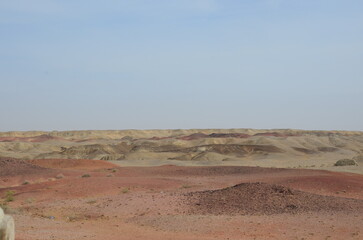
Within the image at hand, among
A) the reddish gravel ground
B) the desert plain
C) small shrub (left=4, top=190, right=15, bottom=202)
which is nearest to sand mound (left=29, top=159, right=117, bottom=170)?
the desert plain

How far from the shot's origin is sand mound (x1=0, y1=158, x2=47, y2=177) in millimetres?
33062

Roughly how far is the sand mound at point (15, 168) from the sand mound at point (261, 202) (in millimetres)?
15837

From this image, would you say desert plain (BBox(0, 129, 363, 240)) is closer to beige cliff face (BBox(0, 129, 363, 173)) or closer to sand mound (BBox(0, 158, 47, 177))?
sand mound (BBox(0, 158, 47, 177))

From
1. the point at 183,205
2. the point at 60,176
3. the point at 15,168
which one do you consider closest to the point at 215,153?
the point at 15,168

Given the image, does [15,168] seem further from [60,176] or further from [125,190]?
[125,190]

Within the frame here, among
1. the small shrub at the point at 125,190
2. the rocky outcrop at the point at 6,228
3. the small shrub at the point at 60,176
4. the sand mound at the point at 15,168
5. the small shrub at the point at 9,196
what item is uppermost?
the rocky outcrop at the point at 6,228

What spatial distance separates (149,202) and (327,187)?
10.0 m

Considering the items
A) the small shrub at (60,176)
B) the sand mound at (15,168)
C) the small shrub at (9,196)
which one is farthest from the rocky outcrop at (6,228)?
the sand mound at (15,168)

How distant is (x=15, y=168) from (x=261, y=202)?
21.0m

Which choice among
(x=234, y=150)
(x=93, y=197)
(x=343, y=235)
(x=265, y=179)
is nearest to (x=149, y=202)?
(x=93, y=197)

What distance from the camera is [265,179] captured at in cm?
2905

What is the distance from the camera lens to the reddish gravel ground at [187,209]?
14.3 m

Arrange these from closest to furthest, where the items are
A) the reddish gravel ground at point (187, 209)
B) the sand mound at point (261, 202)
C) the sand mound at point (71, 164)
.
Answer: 1. the reddish gravel ground at point (187, 209)
2. the sand mound at point (261, 202)
3. the sand mound at point (71, 164)

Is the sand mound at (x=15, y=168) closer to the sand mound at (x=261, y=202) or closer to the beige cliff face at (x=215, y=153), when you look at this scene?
the beige cliff face at (x=215, y=153)
